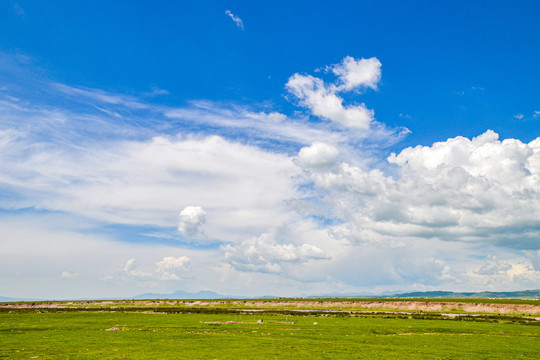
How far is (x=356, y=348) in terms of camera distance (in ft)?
109

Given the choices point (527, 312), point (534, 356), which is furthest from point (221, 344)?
point (527, 312)

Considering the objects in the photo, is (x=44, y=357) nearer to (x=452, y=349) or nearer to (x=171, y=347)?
(x=171, y=347)

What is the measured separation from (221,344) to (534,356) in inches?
1101

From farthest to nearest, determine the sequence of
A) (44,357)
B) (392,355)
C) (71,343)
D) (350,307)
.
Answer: (350,307) < (71,343) < (392,355) < (44,357)

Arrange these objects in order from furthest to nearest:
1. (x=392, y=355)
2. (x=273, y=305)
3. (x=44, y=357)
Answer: (x=273, y=305)
(x=392, y=355)
(x=44, y=357)

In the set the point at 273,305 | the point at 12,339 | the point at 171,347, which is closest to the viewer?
the point at 171,347

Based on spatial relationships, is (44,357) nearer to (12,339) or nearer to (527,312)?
(12,339)

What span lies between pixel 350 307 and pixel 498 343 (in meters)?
91.7

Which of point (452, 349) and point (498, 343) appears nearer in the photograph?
point (452, 349)

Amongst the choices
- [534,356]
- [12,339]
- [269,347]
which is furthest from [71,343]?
[534,356]

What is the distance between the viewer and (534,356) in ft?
100

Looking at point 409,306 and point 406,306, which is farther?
point 406,306

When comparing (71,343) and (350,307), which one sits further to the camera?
(350,307)

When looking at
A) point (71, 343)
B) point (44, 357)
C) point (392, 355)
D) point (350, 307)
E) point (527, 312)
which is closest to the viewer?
point (44, 357)
